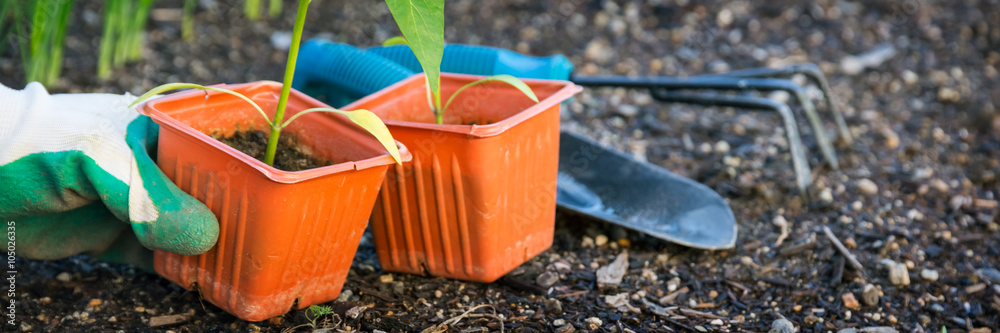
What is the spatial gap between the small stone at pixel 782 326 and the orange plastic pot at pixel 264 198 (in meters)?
0.80

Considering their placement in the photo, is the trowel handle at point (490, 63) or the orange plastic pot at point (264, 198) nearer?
the orange plastic pot at point (264, 198)

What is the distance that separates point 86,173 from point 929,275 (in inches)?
65.2

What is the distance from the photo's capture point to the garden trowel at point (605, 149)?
5.35 feet

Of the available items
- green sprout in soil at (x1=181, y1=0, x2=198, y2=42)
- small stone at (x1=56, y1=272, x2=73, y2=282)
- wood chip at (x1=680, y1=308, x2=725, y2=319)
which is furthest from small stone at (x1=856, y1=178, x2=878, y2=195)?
green sprout in soil at (x1=181, y1=0, x2=198, y2=42)

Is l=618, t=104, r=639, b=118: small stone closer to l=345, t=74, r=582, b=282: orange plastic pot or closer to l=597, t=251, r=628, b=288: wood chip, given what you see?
l=597, t=251, r=628, b=288: wood chip

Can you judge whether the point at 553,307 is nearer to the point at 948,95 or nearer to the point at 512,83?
the point at 512,83

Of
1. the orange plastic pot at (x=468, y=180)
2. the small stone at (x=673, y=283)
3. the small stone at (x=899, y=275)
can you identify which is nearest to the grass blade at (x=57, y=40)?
the orange plastic pot at (x=468, y=180)

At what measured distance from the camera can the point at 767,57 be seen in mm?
3096

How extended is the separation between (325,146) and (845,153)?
171 centimetres

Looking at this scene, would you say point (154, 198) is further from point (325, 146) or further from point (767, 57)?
point (767, 57)

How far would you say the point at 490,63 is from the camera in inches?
64.3

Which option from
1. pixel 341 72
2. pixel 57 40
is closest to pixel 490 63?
pixel 341 72

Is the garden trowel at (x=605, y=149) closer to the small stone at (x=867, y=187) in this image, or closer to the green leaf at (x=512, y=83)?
the small stone at (x=867, y=187)

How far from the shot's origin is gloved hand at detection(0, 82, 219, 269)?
3.76ft
